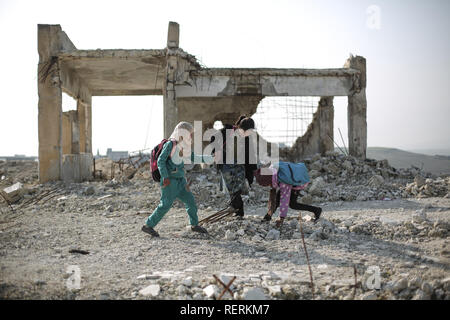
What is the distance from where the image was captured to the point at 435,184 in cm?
915

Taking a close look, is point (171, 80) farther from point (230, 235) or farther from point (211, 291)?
point (211, 291)

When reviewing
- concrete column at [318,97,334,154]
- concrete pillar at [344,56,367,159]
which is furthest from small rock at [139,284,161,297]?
concrete column at [318,97,334,154]

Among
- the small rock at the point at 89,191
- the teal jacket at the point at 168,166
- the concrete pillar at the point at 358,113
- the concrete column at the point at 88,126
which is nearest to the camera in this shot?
the teal jacket at the point at 168,166

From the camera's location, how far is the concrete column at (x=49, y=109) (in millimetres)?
10297

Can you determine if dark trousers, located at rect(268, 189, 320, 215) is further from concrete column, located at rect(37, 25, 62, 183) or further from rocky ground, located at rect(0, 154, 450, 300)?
concrete column, located at rect(37, 25, 62, 183)

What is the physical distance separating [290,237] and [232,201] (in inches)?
44.0

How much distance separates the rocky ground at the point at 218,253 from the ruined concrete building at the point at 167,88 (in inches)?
123

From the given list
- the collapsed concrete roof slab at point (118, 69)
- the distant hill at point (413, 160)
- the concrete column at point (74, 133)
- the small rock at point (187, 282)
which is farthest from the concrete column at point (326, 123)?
the small rock at point (187, 282)

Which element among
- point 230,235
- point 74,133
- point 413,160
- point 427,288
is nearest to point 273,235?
point 230,235

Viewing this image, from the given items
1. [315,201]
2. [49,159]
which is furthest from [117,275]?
[49,159]

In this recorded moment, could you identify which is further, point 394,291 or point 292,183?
point 292,183

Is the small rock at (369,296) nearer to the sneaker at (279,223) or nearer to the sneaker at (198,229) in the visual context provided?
the sneaker at (279,223)
